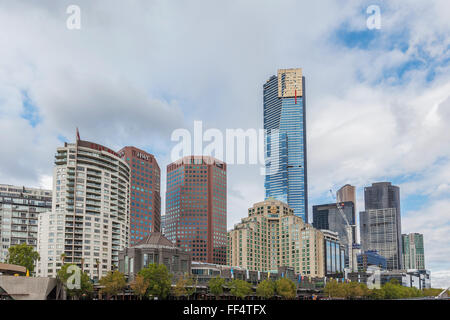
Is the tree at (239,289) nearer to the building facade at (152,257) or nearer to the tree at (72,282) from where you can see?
the building facade at (152,257)

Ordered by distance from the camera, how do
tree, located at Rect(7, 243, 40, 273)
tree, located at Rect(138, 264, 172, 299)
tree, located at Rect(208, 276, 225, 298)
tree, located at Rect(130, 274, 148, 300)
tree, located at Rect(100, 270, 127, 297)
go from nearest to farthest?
1. tree, located at Rect(130, 274, 148, 300)
2. tree, located at Rect(138, 264, 172, 299)
3. tree, located at Rect(100, 270, 127, 297)
4. tree, located at Rect(7, 243, 40, 273)
5. tree, located at Rect(208, 276, 225, 298)

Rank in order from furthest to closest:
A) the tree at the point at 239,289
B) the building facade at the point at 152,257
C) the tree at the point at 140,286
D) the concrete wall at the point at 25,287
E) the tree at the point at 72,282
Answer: the building facade at the point at 152,257
the tree at the point at 239,289
the tree at the point at 140,286
the tree at the point at 72,282
the concrete wall at the point at 25,287

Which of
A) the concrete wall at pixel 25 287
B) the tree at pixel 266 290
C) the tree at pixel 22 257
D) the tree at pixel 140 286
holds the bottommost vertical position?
the tree at pixel 266 290

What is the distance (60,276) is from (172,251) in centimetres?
5250

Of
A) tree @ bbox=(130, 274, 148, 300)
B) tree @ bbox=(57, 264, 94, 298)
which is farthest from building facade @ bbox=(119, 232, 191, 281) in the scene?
tree @ bbox=(130, 274, 148, 300)

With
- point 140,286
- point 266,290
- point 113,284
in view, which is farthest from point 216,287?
point 113,284

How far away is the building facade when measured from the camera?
185 metres

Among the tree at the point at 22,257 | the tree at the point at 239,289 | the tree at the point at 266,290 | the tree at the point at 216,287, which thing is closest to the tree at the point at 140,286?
the tree at the point at 216,287

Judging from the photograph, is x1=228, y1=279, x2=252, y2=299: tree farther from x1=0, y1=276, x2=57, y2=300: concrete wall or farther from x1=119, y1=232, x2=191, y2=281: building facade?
x1=0, y1=276, x2=57, y2=300: concrete wall

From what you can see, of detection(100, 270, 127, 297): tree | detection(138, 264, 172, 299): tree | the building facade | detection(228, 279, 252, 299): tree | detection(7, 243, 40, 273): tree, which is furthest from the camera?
the building facade

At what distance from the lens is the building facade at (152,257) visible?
18475 cm

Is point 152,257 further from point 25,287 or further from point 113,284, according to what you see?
point 25,287

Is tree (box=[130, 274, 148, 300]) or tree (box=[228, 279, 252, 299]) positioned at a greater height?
tree (box=[130, 274, 148, 300])
